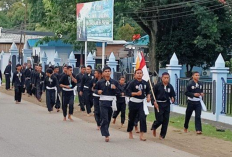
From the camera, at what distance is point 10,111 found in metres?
21.0

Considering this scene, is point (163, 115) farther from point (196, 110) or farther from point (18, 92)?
point (18, 92)

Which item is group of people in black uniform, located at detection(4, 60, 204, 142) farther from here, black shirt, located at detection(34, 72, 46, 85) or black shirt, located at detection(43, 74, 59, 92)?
black shirt, located at detection(34, 72, 46, 85)

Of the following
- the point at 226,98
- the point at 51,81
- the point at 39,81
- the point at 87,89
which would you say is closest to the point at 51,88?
the point at 51,81

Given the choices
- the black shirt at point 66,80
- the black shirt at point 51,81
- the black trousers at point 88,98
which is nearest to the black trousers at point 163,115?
the black shirt at point 66,80

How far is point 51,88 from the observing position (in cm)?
2092

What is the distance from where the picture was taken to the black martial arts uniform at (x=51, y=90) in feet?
67.7

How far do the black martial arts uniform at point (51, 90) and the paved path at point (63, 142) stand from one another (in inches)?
94.2

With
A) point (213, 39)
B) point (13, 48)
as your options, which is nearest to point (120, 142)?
point (213, 39)

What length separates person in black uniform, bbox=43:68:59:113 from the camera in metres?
20.6

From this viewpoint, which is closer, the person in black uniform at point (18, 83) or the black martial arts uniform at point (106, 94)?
the black martial arts uniform at point (106, 94)

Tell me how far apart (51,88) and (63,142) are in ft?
26.5

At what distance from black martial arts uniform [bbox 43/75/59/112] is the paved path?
2.39 m

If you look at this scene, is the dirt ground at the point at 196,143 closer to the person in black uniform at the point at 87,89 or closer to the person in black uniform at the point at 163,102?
the person in black uniform at the point at 163,102

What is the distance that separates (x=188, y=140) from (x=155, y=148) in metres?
2.12
